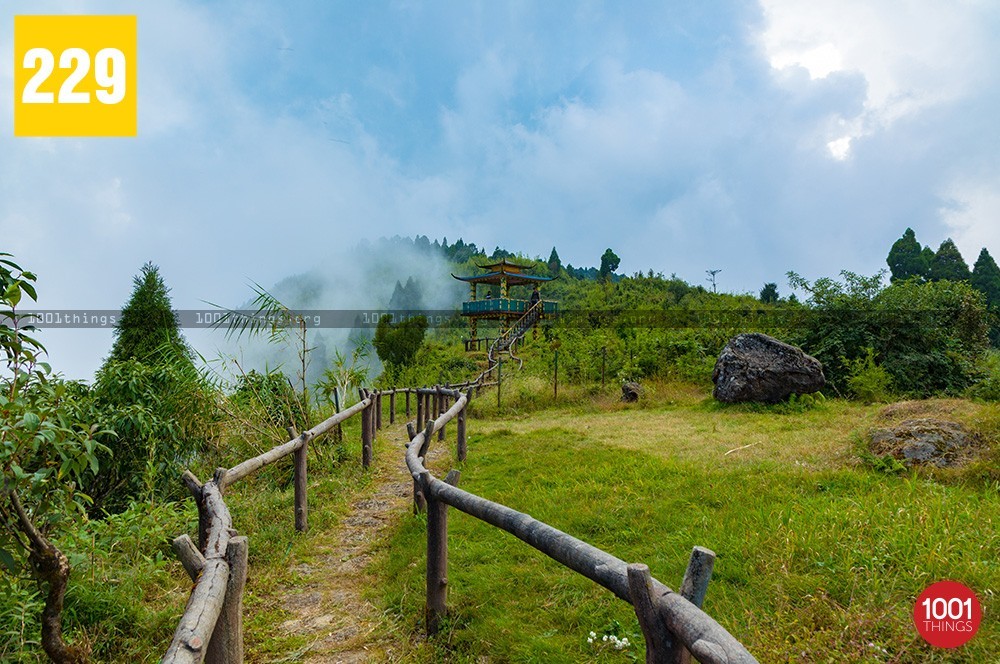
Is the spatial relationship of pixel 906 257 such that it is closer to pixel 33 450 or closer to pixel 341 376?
pixel 341 376

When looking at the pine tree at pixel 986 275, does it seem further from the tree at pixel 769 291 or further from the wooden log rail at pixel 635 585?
the wooden log rail at pixel 635 585

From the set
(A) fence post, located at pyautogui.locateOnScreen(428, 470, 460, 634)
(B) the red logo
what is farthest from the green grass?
(B) the red logo

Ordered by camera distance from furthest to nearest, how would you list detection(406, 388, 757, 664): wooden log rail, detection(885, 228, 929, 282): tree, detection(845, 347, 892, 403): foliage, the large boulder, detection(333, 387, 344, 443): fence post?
detection(885, 228, 929, 282): tree, detection(845, 347, 892, 403): foliage, the large boulder, detection(333, 387, 344, 443): fence post, detection(406, 388, 757, 664): wooden log rail

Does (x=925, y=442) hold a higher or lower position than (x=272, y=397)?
lower

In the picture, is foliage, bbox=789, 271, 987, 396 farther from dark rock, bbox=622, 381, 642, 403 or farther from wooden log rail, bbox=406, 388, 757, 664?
wooden log rail, bbox=406, 388, 757, 664

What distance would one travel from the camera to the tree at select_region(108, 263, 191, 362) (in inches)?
450

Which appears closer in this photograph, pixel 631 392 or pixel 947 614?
pixel 947 614

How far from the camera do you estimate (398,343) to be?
70.2ft

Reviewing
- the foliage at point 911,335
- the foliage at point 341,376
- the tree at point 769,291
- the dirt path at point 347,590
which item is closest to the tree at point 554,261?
the tree at point 769,291

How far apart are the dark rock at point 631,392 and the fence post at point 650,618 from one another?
11.6 meters

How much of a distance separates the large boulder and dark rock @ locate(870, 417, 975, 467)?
4.47 m

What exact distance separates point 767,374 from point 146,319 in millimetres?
12702

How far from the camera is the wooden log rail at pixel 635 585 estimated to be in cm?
158

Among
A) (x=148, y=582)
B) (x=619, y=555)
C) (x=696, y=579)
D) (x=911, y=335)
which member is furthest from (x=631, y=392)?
(x=696, y=579)
